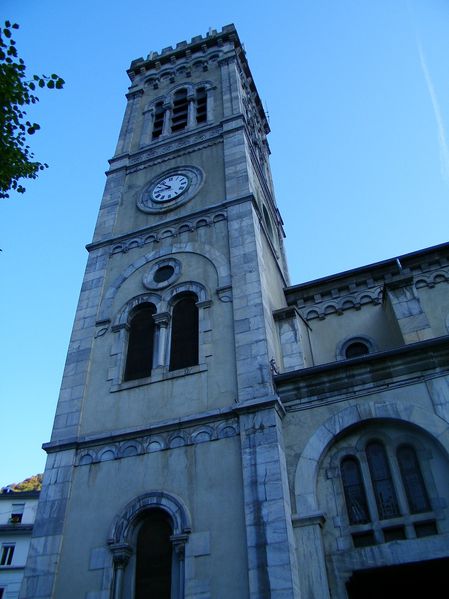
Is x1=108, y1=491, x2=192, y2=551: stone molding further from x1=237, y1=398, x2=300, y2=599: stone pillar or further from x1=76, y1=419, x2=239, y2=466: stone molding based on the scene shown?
x1=237, y1=398, x2=300, y2=599: stone pillar

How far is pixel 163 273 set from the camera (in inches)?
665

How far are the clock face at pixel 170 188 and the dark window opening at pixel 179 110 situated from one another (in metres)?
4.40

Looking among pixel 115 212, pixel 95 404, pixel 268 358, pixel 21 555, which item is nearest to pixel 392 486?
pixel 268 358

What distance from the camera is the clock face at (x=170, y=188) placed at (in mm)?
19594

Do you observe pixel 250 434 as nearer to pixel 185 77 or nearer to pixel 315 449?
pixel 315 449

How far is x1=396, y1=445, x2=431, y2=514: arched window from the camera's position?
426 inches

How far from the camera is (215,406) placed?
1290 centimetres

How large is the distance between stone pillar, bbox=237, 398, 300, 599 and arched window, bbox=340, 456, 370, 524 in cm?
125

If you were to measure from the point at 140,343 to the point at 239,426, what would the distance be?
→ 4377 millimetres

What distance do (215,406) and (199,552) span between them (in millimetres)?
3190

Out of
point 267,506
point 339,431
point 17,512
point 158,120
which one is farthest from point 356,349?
point 17,512

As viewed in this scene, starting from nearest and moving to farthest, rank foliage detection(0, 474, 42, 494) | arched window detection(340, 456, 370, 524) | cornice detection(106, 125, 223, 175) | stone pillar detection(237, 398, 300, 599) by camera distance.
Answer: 1. stone pillar detection(237, 398, 300, 599)
2. arched window detection(340, 456, 370, 524)
3. cornice detection(106, 125, 223, 175)
4. foliage detection(0, 474, 42, 494)

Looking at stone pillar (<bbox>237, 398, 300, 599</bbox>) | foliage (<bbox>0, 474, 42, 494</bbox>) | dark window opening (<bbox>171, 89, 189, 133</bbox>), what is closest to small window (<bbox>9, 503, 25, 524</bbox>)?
foliage (<bbox>0, 474, 42, 494</bbox>)

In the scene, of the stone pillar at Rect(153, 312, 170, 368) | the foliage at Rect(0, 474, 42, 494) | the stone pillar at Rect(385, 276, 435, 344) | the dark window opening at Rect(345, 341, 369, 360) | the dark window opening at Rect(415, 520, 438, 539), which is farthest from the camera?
the foliage at Rect(0, 474, 42, 494)
